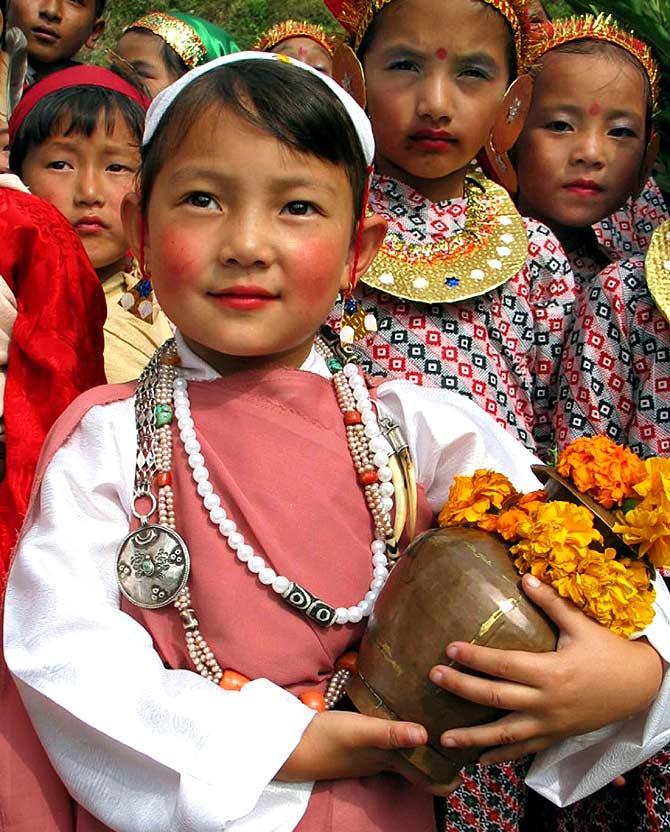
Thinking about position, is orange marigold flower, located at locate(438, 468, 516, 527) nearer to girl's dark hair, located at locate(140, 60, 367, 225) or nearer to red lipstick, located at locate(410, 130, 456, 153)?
girl's dark hair, located at locate(140, 60, 367, 225)

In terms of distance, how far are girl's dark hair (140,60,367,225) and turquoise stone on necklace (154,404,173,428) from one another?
0.36m

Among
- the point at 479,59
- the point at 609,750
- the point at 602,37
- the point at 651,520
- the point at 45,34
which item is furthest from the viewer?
the point at 45,34

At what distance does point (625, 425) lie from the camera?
244 cm

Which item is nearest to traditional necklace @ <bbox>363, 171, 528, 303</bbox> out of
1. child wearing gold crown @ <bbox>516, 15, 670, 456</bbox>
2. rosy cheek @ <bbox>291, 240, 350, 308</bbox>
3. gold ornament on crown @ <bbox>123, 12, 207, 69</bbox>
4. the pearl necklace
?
child wearing gold crown @ <bbox>516, 15, 670, 456</bbox>

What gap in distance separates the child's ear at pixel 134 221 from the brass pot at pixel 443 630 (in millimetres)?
756

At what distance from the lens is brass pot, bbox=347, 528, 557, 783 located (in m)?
1.48

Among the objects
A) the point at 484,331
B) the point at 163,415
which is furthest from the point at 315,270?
the point at 484,331

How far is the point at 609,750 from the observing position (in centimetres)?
169

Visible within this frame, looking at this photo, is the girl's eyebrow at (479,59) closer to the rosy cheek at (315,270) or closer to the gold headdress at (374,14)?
the gold headdress at (374,14)

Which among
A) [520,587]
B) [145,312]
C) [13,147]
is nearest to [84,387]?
[145,312]

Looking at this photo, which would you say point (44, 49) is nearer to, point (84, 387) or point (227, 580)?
point (84, 387)

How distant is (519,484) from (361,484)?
0.32m

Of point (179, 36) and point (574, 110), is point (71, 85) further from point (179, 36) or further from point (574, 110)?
point (179, 36)

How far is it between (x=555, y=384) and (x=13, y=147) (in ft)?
5.24
